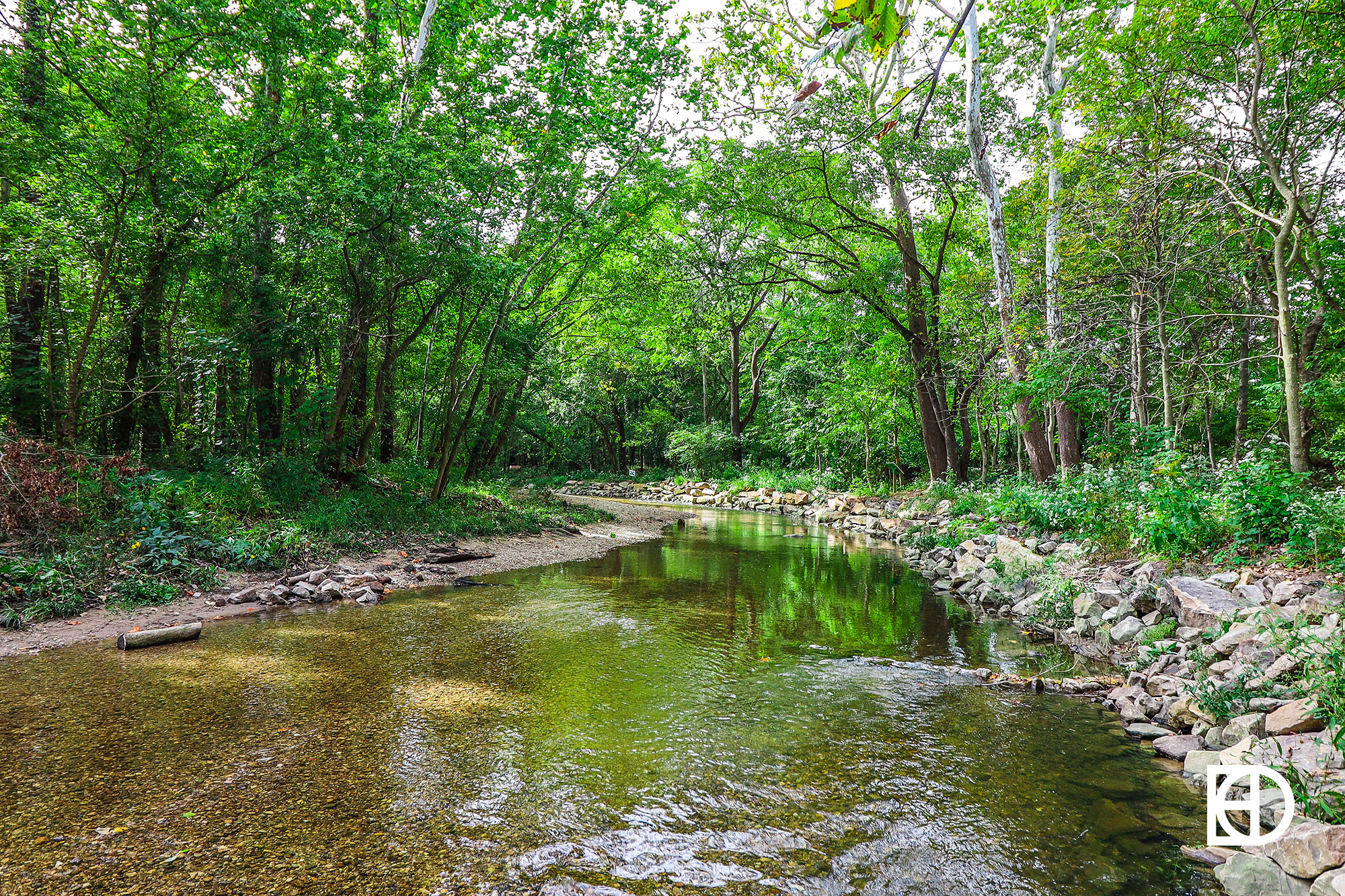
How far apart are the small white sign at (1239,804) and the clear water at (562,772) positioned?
107 millimetres

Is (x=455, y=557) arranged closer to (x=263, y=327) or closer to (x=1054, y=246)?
(x=263, y=327)

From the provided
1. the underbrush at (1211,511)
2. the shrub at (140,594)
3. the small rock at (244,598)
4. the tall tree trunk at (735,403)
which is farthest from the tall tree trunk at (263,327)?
the tall tree trunk at (735,403)

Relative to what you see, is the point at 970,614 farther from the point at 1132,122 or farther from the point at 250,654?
the point at 250,654

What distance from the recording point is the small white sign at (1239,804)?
2.69 meters

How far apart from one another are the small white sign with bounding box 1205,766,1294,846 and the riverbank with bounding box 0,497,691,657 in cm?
802

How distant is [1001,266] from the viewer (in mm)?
11766

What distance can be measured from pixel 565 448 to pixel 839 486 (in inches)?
695

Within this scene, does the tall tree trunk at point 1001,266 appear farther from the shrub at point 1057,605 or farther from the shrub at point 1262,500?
the shrub at point 1057,605

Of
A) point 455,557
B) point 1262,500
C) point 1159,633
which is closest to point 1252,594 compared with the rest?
point 1159,633

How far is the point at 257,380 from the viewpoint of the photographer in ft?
36.3

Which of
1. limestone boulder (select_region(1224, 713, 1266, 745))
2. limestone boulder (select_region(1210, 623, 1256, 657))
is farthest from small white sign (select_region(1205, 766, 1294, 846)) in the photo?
limestone boulder (select_region(1210, 623, 1256, 657))

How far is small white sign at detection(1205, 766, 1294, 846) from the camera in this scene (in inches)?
106

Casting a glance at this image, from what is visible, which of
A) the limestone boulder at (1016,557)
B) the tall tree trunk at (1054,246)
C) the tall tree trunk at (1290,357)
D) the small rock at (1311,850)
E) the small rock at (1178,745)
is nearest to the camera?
the small rock at (1311,850)

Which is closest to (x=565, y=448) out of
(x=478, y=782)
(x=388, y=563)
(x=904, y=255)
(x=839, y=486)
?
(x=839, y=486)
